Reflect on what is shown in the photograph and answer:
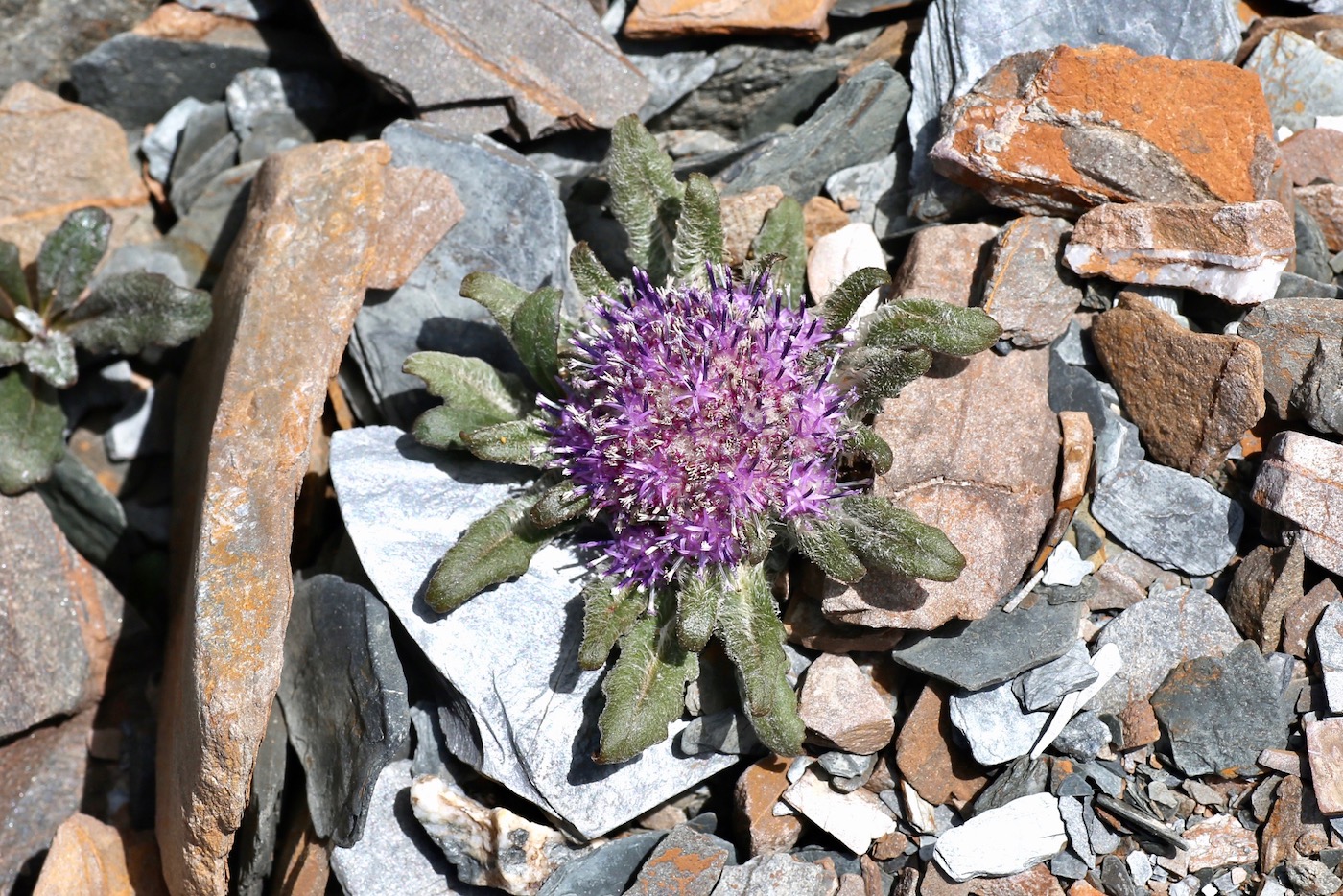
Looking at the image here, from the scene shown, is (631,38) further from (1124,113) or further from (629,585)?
(629,585)

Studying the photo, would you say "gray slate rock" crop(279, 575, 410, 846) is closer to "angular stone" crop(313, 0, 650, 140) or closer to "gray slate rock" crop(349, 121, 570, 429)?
"gray slate rock" crop(349, 121, 570, 429)

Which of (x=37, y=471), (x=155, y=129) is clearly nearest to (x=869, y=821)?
(x=37, y=471)

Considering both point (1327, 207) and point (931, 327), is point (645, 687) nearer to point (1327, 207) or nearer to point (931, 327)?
point (931, 327)

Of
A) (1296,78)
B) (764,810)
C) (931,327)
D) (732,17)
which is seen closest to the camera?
(931,327)

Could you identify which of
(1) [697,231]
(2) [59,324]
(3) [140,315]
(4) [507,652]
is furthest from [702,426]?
(2) [59,324]

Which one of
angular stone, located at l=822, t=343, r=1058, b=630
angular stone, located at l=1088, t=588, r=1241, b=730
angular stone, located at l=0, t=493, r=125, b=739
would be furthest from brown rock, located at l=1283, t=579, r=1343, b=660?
angular stone, located at l=0, t=493, r=125, b=739

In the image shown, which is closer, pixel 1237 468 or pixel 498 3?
pixel 1237 468
